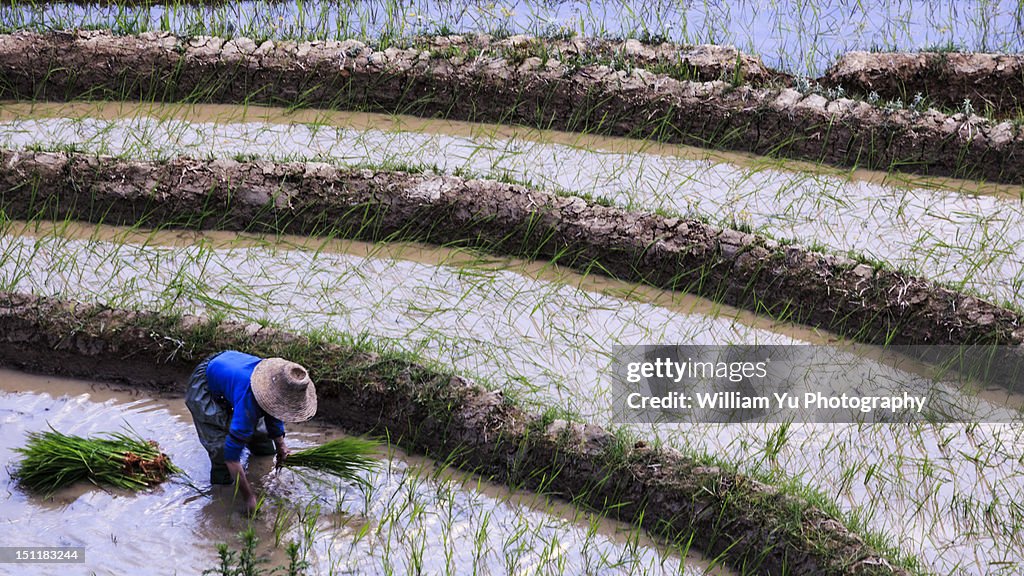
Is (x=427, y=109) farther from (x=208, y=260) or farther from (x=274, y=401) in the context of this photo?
(x=274, y=401)

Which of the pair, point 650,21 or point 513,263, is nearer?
point 513,263

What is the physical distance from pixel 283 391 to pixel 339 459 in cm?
46

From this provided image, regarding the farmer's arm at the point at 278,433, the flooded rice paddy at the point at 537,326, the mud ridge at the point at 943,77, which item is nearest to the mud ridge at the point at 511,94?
the mud ridge at the point at 943,77

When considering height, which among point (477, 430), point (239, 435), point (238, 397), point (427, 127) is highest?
point (427, 127)

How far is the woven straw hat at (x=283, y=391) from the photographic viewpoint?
4152 millimetres

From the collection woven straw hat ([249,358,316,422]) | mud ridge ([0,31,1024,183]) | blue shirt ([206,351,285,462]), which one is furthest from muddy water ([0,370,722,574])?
mud ridge ([0,31,1024,183])

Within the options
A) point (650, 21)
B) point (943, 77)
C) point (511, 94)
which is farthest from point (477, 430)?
point (943, 77)

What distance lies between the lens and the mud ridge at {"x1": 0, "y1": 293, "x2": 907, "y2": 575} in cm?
423

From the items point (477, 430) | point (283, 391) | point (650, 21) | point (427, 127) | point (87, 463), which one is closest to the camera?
point (283, 391)

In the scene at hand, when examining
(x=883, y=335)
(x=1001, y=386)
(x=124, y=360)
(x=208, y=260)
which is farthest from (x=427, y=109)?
(x=1001, y=386)

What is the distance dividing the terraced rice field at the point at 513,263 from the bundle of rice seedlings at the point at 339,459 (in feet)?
0.25

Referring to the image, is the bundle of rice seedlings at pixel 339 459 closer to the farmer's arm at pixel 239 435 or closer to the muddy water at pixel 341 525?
the muddy water at pixel 341 525

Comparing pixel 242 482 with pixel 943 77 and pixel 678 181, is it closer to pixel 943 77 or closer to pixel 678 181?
pixel 678 181

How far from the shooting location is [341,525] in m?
4.36
